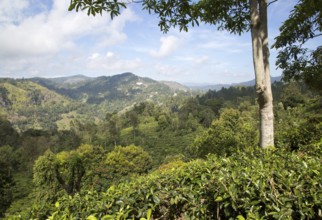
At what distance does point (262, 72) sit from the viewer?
444 centimetres

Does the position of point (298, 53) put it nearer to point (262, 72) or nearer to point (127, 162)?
point (262, 72)

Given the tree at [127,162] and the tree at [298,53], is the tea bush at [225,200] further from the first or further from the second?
the tree at [127,162]

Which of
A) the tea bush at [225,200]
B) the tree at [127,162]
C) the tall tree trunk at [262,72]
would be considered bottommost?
the tree at [127,162]

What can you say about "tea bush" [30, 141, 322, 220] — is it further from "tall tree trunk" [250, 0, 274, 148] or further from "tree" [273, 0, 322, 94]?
→ "tree" [273, 0, 322, 94]

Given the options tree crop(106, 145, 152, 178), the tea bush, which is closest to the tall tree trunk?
the tea bush

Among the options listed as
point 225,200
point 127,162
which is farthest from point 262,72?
point 127,162

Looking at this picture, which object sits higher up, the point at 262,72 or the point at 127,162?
the point at 262,72

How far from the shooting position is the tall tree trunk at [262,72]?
4434mm

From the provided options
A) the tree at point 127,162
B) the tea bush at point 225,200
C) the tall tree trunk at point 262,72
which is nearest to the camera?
the tea bush at point 225,200

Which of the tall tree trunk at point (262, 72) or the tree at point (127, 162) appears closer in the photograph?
the tall tree trunk at point (262, 72)

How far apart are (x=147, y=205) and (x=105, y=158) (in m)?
36.6

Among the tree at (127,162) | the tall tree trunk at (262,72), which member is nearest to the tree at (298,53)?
the tall tree trunk at (262,72)

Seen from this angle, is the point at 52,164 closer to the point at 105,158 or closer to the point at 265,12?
the point at 105,158

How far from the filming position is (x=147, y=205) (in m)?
2.44
